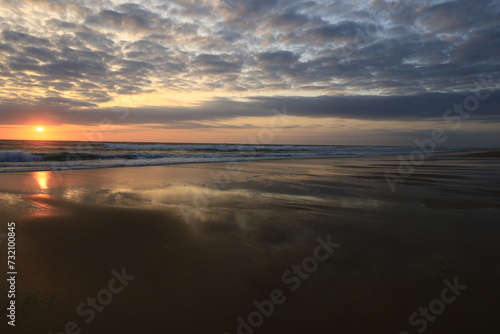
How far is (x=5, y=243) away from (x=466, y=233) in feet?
22.1

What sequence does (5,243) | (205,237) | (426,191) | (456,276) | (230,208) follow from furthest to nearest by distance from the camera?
1. (426,191)
2. (230,208)
3. (205,237)
4. (5,243)
5. (456,276)

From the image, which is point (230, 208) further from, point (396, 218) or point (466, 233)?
point (466, 233)

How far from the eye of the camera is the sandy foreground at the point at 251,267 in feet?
7.73

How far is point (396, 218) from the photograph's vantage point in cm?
538

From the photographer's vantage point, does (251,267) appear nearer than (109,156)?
Yes

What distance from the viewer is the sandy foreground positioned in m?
2.36

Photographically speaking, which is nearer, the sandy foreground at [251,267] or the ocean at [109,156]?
the sandy foreground at [251,267]

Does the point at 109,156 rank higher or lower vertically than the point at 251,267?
lower

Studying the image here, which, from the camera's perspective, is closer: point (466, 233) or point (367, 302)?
point (367, 302)

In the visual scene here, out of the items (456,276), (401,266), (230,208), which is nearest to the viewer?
(456,276)

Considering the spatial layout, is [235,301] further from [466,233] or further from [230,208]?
[466,233]

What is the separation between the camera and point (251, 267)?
327 cm

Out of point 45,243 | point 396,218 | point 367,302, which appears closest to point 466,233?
point 396,218

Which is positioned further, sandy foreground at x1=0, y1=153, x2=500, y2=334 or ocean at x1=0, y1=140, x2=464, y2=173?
ocean at x1=0, y1=140, x2=464, y2=173
